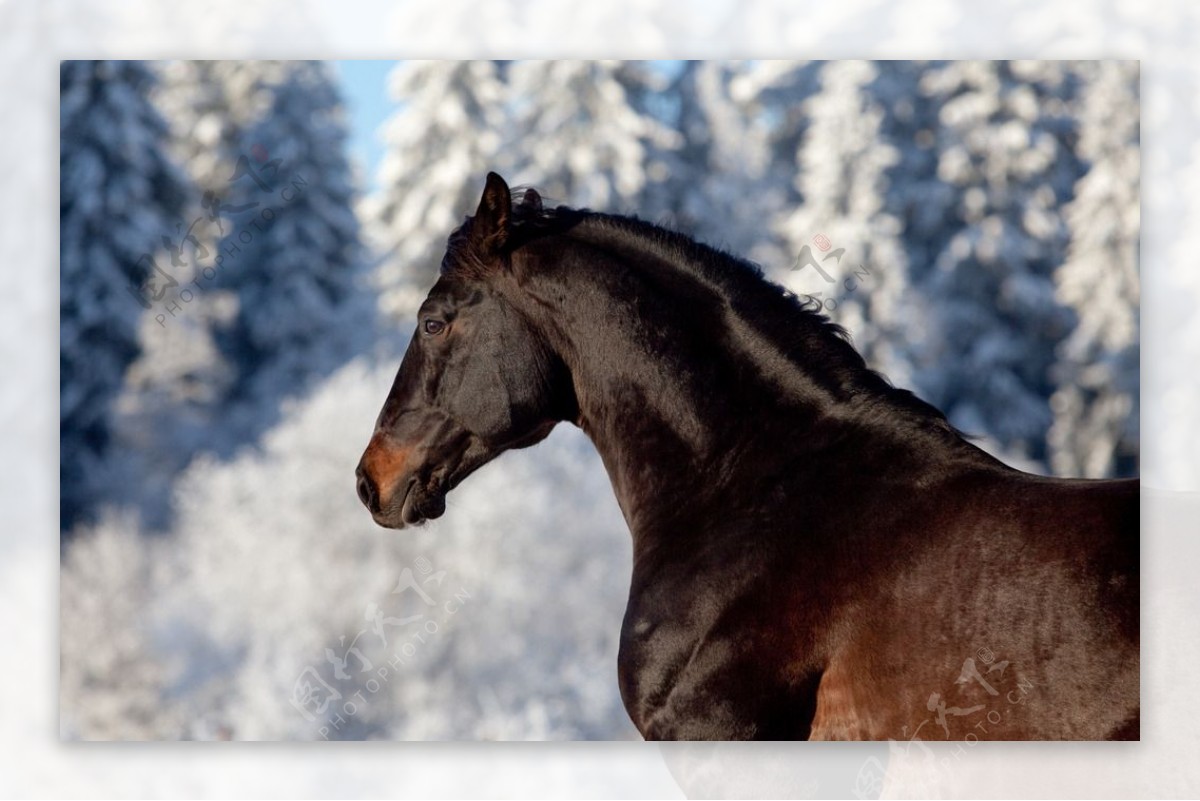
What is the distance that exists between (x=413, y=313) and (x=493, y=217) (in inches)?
47.9

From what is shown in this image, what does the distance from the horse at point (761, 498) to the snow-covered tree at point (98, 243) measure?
1.13 metres

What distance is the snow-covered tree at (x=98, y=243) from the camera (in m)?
3.58

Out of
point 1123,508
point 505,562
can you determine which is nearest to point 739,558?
point 1123,508

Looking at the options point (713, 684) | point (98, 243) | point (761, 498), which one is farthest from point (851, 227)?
point (98, 243)

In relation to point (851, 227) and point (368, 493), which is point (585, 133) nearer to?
point (851, 227)

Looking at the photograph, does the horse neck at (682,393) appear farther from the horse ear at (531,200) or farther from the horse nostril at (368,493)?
the horse nostril at (368,493)

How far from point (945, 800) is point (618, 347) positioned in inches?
49.7

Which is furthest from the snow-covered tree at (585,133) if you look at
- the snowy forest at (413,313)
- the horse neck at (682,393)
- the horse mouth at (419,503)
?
the horse mouth at (419,503)

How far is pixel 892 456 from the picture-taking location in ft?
8.09

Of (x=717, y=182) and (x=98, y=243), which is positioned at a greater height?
(x=717, y=182)

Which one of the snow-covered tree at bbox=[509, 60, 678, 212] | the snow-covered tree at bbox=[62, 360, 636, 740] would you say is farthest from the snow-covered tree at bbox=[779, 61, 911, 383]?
the snow-covered tree at bbox=[62, 360, 636, 740]

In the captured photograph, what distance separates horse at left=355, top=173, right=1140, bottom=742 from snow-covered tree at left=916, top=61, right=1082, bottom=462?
47.2 inches

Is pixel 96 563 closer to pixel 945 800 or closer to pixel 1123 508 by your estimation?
pixel 945 800

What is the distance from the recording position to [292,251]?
12.5 feet
